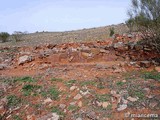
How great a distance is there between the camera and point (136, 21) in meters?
11.0

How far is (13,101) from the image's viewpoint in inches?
322

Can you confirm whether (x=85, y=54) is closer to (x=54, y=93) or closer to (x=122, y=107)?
(x=54, y=93)

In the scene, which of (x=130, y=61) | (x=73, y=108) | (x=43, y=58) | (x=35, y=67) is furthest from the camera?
(x=43, y=58)

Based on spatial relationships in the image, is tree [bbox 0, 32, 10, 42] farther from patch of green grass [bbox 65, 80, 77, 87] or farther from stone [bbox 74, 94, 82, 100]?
stone [bbox 74, 94, 82, 100]

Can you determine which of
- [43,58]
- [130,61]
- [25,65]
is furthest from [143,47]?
[25,65]

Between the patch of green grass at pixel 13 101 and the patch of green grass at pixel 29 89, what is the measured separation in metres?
0.32

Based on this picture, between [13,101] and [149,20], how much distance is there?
6074mm

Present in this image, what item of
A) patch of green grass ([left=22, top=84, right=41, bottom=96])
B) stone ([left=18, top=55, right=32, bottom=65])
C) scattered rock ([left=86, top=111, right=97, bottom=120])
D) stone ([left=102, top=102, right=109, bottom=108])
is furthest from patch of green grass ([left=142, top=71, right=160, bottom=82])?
stone ([left=18, top=55, right=32, bottom=65])

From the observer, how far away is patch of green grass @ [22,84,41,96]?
837 cm

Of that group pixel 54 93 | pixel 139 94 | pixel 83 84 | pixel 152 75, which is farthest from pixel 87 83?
pixel 152 75

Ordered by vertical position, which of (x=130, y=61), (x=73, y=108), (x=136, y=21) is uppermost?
(x=136, y=21)

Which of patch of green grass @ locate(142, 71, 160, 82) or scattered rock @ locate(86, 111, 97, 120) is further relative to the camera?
patch of green grass @ locate(142, 71, 160, 82)

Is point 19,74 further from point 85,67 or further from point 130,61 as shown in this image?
point 130,61

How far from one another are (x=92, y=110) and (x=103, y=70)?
2.60 m
